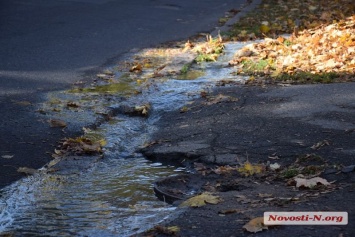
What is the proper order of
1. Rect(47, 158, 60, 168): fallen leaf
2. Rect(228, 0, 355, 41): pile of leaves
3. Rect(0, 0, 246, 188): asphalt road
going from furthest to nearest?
Rect(228, 0, 355, 41): pile of leaves → Rect(0, 0, 246, 188): asphalt road → Rect(47, 158, 60, 168): fallen leaf

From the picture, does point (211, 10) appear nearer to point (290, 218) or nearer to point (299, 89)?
point (299, 89)

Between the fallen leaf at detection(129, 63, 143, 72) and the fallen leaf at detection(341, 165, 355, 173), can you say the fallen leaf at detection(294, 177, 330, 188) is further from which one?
the fallen leaf at detection(129, 63, 143, 72)

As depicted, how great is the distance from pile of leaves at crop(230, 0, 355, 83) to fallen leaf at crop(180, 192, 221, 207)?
358 centimetres

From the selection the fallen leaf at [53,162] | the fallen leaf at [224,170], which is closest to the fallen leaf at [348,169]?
the fallen leaf at [224,170]

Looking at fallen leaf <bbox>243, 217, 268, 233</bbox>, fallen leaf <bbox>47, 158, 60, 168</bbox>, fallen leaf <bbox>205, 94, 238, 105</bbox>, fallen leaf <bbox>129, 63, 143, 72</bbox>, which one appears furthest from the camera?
fallen leaf <bbox>129, 63, 143, 72</bbox>

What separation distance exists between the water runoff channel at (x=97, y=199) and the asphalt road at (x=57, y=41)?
314 mm

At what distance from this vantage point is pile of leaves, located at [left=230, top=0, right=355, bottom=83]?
25.8 ft

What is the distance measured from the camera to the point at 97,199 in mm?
4531

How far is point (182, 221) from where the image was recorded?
3836 millimetres

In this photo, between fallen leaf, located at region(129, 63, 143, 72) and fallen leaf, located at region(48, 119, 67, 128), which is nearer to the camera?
fallen leaf, located at region(48, 119, 67, 128)

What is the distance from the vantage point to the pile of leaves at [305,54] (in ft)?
25.8

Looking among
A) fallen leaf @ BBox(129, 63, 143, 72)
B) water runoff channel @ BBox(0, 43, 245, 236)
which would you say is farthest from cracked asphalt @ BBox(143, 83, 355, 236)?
fallen leaf @ BBox(129, 63, 143, 72)

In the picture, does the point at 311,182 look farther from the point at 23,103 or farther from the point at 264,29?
the point at 264,29

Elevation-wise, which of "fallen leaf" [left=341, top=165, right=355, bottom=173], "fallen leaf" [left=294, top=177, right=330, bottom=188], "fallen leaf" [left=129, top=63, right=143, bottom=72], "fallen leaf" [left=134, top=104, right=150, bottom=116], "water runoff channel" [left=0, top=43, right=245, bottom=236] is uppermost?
"fallen leaf" [left=129, top=63, right=143, bottom=72]
